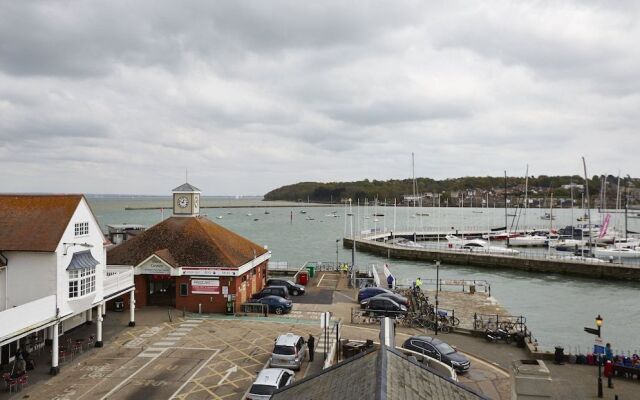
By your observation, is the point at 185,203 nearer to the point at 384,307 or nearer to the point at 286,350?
the point at 384,307

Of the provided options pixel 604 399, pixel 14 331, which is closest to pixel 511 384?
pixel 604 399

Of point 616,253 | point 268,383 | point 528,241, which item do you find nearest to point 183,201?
point 268,383

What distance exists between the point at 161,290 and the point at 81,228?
1161cm

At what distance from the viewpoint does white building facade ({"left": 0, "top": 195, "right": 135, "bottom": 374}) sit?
20.8 metres

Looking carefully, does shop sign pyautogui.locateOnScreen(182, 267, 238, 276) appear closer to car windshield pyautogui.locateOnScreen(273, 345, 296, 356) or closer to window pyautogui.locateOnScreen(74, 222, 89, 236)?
window pyautogui.locateOnScreen(74, 222, 89, 236)

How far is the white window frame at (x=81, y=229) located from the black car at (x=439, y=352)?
639 inches

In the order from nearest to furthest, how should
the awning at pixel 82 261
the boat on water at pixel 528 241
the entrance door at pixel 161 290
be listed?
the awning at pixel 82 261
the entrance door at pixel 161 290
the boat on water at pixel 528 241

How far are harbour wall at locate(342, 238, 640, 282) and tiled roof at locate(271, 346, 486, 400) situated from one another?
6077 centimetres

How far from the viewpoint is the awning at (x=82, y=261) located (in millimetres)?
22062

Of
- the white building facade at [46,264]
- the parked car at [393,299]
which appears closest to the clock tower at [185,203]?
the white building facade at [46,264]

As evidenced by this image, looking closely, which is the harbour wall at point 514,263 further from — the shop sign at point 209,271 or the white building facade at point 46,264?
the white building facade at point 46,264

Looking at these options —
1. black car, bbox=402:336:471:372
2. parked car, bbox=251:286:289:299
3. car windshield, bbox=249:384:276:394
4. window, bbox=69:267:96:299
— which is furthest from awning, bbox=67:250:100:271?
black car, bbox=402:336:471:372

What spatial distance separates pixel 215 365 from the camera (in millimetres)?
21344

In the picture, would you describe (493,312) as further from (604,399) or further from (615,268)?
(615,268)
